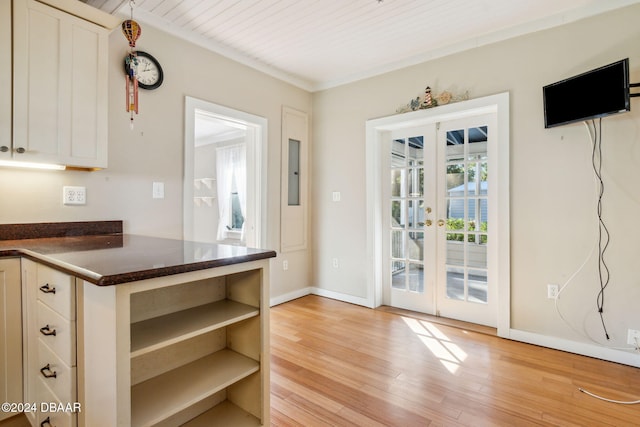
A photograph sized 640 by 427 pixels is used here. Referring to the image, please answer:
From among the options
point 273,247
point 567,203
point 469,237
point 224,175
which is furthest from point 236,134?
point 567,203

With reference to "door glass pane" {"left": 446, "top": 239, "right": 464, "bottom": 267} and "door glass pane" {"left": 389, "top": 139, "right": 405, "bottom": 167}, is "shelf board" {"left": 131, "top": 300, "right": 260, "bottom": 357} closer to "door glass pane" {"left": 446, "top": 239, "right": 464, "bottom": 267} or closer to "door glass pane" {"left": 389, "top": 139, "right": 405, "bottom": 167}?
"door glass pane" {"left": 446, "top": 239, "right": 464, "bottom": 267}

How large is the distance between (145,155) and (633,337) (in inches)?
149

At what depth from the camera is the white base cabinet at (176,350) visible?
3.21 feet

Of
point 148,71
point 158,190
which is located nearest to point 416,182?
point 158,190

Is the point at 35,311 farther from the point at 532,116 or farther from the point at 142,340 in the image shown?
the point at 532,116

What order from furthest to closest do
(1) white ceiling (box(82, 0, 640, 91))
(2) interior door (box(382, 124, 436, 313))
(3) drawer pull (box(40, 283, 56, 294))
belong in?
(2) interior door (box(382, 124, 436, 313))
(1) white ceiling (box(82, 0, 640, 91))
(3) drawer pull (box(40, 283, 56, 294))

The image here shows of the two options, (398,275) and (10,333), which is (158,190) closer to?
(10,333)

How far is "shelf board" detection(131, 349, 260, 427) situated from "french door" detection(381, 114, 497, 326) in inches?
92.8

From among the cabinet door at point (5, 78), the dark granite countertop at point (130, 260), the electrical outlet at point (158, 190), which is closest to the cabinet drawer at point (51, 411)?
the dark granite countertop at point (130, 260)

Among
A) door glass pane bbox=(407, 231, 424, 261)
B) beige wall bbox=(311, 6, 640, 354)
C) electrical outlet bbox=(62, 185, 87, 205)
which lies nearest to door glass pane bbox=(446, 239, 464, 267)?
door glass pane bbox=(407, 231, 424, 261)

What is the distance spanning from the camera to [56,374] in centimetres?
134

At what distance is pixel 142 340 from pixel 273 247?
99.6 inches

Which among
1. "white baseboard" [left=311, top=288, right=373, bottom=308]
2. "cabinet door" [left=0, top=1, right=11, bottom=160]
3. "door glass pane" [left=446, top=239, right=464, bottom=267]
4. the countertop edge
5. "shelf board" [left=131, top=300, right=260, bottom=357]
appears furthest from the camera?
"white baseboard" [left=311, top=288, right=373, bottom=308]

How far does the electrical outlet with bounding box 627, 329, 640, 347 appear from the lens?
2.24 m
